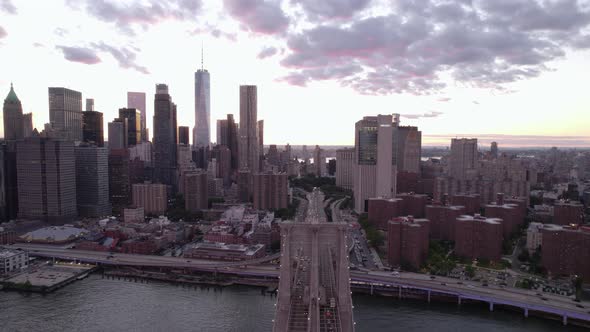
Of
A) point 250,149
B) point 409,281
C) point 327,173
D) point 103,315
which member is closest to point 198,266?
point 103,315

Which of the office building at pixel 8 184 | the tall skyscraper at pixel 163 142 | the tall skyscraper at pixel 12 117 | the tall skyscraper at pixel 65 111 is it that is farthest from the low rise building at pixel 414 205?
the tall skyscraper at pixel 65 111

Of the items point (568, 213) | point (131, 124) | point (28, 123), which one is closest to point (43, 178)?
point (28, 123)

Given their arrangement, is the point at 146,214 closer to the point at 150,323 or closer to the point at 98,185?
the point at 98,185

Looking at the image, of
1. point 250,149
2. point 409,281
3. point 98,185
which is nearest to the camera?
point 409,281

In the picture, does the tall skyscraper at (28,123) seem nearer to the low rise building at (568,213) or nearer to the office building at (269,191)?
the office building at (269,191)

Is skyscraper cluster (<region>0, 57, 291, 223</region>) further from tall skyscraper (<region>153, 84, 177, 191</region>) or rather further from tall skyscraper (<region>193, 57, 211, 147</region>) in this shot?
tall skyscraper (<region>193, 57, 211, 147</region>)

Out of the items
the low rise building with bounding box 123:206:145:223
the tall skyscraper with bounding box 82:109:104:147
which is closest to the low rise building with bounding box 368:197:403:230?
the low rise building with bounding box 123:206:145:223
